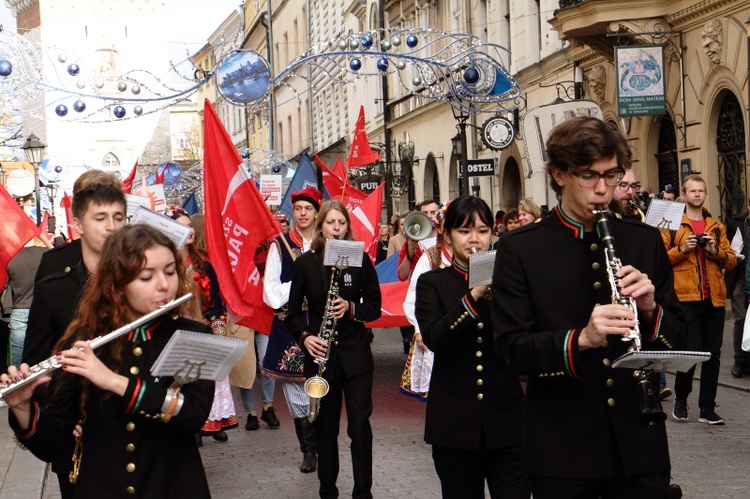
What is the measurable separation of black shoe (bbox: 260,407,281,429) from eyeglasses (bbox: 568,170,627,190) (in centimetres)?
722

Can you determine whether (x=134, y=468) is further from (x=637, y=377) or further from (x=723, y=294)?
(x=723, y=294)

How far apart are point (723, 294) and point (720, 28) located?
940cm

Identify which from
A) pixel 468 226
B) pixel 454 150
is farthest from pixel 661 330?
pixel 454 150

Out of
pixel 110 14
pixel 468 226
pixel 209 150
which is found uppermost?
pixel 110 14

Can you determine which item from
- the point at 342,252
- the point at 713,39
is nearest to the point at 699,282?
the point at 342,252

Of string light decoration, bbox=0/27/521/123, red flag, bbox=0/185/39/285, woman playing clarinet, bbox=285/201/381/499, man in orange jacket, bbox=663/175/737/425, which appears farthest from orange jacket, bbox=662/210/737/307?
string light decoration, bbox=0/27/521/123

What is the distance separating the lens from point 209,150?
908 cm

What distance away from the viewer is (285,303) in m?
9.07

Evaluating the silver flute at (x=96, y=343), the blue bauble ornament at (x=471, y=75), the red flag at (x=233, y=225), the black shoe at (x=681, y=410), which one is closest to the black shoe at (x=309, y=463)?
the red flag at (x=233, y=225)

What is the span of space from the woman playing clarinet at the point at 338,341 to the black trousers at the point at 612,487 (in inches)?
132

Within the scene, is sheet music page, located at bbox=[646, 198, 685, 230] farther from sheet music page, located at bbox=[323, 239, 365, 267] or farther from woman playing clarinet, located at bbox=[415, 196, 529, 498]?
woman playing clarinet, located at bbox=[415, 196, 529, 498]

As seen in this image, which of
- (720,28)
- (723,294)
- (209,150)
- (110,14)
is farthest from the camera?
(110,14)

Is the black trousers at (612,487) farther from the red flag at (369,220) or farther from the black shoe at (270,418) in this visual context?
the red flag at (369,220)

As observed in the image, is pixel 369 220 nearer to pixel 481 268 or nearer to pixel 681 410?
pixel 681 410
